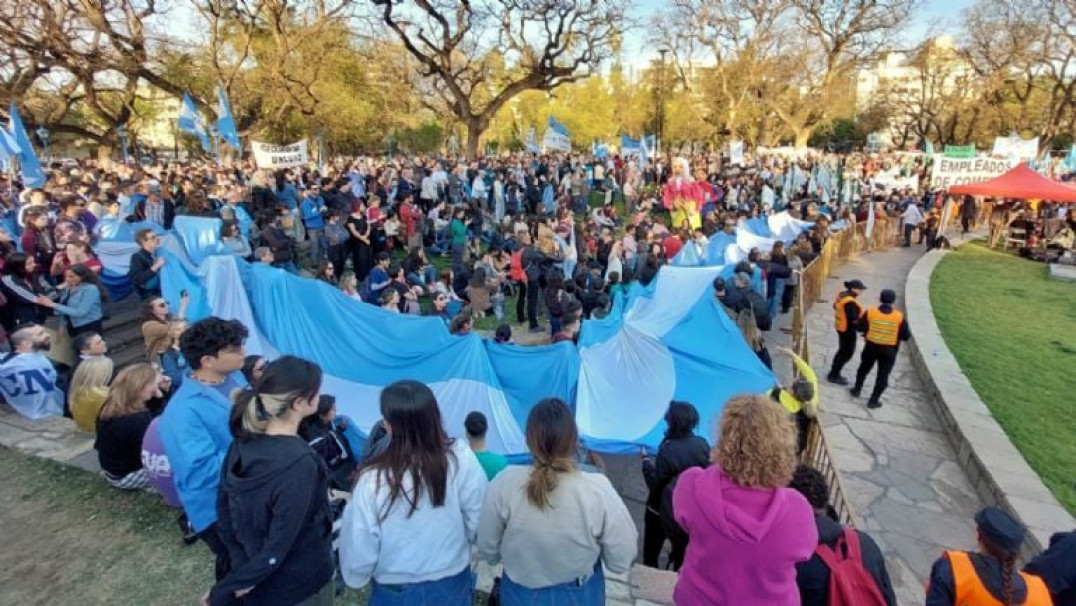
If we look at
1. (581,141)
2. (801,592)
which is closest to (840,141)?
(581,141)

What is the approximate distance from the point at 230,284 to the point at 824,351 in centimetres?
909

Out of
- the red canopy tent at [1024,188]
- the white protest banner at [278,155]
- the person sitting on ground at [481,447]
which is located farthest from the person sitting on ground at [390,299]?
the red canopy tent at [1024,188]

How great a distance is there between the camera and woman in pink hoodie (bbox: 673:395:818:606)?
7.75 feet

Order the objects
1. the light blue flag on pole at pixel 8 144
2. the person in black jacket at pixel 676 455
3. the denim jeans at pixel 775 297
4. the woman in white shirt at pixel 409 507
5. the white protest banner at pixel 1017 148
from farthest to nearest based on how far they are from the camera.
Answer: the white protest banner at pixel 1017 148 → the light blue flag on pole at pixel 8 144 → the denim jeans at pixel 775 297 → the person in black jacket at pixel 676 455 → the woman in white shirt at pixel 409 507

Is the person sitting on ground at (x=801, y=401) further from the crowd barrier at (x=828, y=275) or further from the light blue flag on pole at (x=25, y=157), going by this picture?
the light blue flag on pole at (x=25, y=157)

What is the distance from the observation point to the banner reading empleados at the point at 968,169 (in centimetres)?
1897

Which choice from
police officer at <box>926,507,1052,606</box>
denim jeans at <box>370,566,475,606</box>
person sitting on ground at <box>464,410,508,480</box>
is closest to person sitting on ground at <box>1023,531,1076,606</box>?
police officer at <box>926,507,1052,606</box>

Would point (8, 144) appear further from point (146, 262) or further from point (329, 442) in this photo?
point (329, 442)

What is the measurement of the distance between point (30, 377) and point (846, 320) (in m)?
9.54

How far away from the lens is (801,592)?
2.77 metres

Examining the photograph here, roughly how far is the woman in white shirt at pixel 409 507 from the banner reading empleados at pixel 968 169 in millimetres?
21663

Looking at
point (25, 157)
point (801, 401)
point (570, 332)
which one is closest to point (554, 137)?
point (25, 157)

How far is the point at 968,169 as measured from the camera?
18.9 m

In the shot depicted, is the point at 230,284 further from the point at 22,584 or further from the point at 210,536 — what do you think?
the point at 210,536
